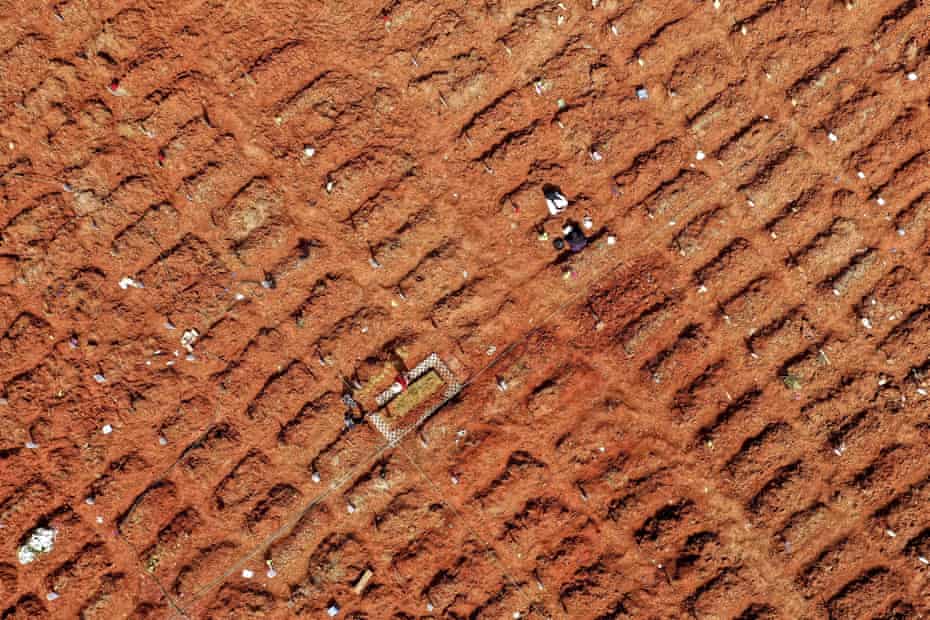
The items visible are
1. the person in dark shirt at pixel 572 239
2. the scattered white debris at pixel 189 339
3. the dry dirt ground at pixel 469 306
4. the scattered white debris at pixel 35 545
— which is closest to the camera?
the scattered white debris at pixel 35 545

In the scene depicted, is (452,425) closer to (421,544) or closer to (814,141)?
(421,544)

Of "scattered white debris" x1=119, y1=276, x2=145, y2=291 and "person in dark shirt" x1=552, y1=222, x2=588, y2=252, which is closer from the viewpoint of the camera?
"scattered white debris" x1=119, y1=276, x2=145, y2=291

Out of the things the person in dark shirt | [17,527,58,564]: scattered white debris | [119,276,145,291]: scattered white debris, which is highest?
[119,276,145,291]: scattered white debris

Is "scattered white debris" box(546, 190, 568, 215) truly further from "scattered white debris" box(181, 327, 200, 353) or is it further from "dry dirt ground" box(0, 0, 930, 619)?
"scattered white debris" box(181, 327, 200, 353)

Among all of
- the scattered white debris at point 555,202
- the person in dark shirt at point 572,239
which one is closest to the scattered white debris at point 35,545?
the person in dark shirt at point 572,239

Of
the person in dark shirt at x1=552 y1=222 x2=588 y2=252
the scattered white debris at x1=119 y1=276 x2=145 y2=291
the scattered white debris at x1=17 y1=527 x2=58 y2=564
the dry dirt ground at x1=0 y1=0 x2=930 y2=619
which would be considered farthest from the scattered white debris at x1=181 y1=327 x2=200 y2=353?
the person in dark shirt at x1=552 y1=222 x2=588 y2=252

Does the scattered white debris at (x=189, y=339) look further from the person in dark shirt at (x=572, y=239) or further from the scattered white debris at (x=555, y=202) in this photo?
the scattered white debris at (x=555, y=202)

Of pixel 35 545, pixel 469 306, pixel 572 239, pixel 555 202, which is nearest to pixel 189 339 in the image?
pixel 35 545
